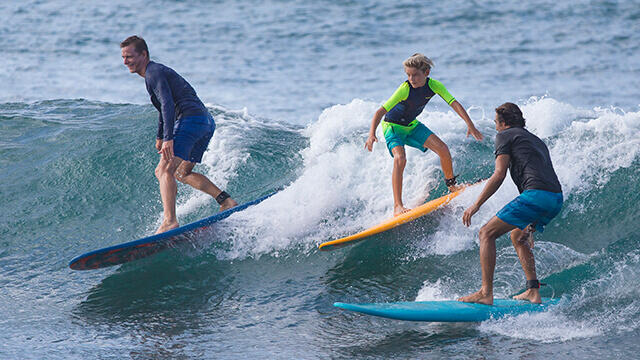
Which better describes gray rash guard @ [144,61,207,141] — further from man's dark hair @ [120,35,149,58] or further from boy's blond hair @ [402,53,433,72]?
boy's blond hair @ [402,53,433,72]

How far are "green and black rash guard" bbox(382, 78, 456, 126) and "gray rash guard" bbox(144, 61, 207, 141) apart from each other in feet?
6.05

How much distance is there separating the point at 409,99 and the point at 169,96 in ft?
7.59

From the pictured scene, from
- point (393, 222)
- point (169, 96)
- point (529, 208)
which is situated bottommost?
point (393, 222)

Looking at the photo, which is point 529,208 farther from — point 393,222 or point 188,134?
point 188,134

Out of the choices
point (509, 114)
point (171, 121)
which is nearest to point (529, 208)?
point (509, 114)

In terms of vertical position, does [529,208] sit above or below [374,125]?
below

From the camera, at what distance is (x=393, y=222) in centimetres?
754

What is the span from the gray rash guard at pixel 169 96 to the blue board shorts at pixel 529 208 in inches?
118

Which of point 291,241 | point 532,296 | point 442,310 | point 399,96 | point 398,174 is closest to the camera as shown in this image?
point 442,310

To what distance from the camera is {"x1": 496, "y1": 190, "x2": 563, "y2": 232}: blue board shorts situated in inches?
226

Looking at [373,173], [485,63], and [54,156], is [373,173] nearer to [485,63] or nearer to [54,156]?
[54,156]

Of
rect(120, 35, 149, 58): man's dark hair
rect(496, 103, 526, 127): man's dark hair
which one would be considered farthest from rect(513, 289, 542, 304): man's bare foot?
rect(120, 35, 149, 58): man's dark hair

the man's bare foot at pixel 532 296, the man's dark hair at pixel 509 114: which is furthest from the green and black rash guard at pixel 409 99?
the man's bare foot at pixel 532 296

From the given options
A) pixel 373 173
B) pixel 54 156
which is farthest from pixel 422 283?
pixel 54 156
